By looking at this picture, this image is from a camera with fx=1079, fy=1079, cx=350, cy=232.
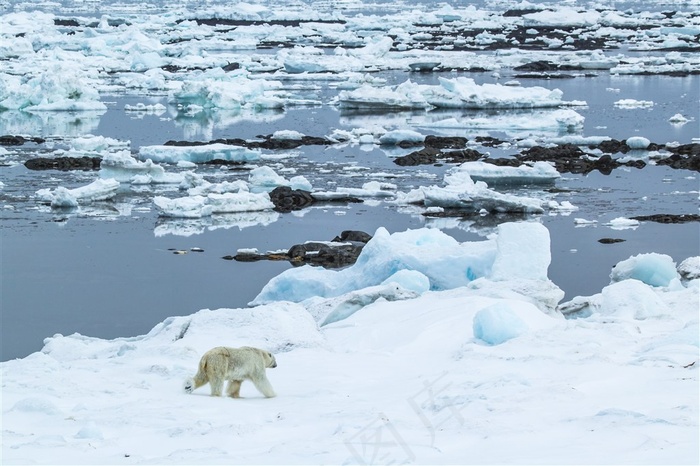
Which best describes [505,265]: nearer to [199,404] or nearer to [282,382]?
[282,382]

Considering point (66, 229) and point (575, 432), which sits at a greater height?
point (575, 432)

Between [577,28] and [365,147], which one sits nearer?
[365,147]

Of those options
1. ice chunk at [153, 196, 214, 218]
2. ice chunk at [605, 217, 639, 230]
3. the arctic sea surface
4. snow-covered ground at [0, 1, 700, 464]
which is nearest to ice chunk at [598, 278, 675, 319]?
snow-covered ground at [0, 1, 700, 464]

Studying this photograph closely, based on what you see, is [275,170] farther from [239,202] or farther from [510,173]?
[510,173]

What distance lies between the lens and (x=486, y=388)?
511 cm

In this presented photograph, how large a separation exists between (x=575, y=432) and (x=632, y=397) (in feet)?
2.26

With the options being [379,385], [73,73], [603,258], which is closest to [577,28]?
[73,73]

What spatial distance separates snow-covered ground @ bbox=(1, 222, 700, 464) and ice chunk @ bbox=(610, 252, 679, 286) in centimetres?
52

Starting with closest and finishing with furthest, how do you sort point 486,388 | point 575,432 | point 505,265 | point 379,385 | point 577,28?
point 575,432 → point 486,388 → point 379,385 → point 505,265 → point 577,28

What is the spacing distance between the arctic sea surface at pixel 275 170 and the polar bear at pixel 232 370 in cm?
377

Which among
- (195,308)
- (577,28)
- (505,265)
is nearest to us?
(505,265)

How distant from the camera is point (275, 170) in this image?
17250 millimetres

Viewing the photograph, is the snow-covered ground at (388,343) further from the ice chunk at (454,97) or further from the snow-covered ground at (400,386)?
the ice chunk at (454,97)

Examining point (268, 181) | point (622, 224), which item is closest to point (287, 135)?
point (268, 181)
